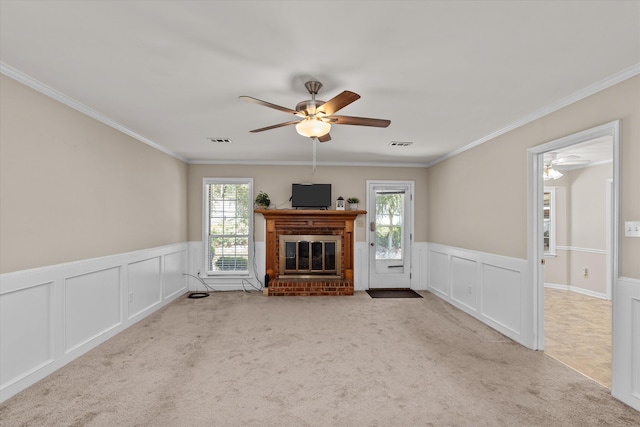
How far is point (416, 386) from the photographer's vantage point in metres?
2.43

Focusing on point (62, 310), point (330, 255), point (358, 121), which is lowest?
point (62, 310)

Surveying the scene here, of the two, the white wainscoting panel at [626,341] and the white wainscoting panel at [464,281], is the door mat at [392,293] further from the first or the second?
the white wainscoting panel at [626,341]

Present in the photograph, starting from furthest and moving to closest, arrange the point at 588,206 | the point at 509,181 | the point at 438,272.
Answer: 1. the point at 588,206
2. the point at 438,272
3. the point at 509,181

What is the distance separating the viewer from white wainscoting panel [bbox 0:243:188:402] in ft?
7.49

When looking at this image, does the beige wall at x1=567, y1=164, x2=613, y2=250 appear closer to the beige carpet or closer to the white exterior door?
the white exterior door

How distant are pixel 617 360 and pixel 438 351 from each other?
4.42 feet

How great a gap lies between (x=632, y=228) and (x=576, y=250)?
4.32 m

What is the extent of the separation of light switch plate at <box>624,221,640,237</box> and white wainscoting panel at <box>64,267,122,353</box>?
15.4 feet

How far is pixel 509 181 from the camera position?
11.6 feet

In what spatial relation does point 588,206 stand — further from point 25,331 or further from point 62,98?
point 25,331

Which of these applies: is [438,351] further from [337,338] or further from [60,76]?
[60,76]

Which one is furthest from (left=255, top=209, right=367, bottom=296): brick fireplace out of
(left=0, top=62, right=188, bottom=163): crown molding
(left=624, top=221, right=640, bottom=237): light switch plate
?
(left=624, top=221, right=640, bottom=237): light switch plate

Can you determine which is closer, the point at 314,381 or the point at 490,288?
the point at 314,381

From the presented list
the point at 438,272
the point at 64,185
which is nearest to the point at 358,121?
the point at 64,185
